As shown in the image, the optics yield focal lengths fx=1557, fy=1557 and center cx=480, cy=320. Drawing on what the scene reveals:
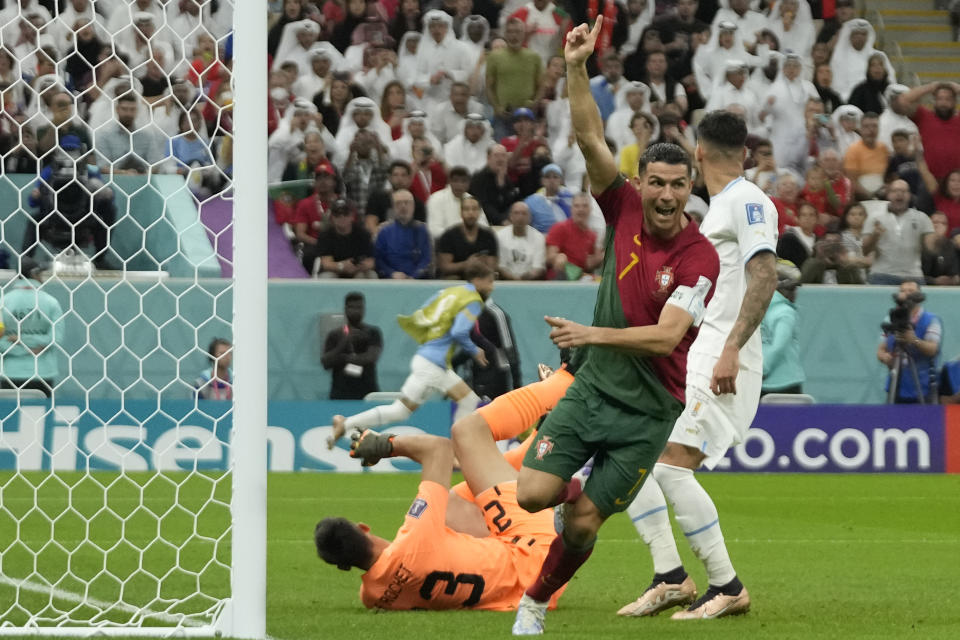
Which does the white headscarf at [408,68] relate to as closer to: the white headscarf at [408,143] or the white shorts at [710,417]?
the white headscarf at [408,143]

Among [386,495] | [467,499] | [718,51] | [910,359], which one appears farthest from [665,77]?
[467,499]

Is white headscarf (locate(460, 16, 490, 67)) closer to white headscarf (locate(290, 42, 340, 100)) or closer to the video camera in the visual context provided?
white headscarf (locate(290, 42, 340, 100))

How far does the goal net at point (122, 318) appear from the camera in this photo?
5.86 m

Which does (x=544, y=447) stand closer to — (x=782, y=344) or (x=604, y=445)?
(x=604, y=445)

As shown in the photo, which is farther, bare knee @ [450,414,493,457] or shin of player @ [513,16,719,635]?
bare knee @ [450,414,493,457]

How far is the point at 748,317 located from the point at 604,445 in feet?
3.04

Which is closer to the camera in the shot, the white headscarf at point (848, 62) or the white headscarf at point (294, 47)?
the white headscarf at point (294, 47)

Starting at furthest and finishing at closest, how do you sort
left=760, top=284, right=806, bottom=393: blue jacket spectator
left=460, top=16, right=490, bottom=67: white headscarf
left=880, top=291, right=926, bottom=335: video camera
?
left=460, top=16, right=490, bottom=67: white headscarf
left=880, top=291, right=926, bottom=335: video camera
left=760, top=284, right=806, bottom=393: blue jacket spectator

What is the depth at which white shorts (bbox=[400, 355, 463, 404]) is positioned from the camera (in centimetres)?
1390

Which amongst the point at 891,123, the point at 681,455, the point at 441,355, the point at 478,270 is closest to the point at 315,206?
the point at 478,270

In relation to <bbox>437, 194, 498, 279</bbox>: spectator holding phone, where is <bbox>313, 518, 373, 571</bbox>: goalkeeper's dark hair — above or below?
above

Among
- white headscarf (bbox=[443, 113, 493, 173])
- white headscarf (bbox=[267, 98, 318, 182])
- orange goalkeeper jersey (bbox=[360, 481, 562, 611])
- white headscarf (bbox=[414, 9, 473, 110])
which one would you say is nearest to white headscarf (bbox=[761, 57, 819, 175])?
white headscarf (bbox=[443, 113, 493, 173])

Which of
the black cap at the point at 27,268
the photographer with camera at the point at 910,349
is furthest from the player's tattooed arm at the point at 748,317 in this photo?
the photographer with camera at the point at 910,349

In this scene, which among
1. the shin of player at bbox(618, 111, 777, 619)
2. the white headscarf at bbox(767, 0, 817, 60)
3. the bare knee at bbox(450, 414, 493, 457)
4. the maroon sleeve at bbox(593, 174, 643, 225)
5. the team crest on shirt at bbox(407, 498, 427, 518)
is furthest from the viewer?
the white headscarf at bbox(767, 0, 817, 60)
